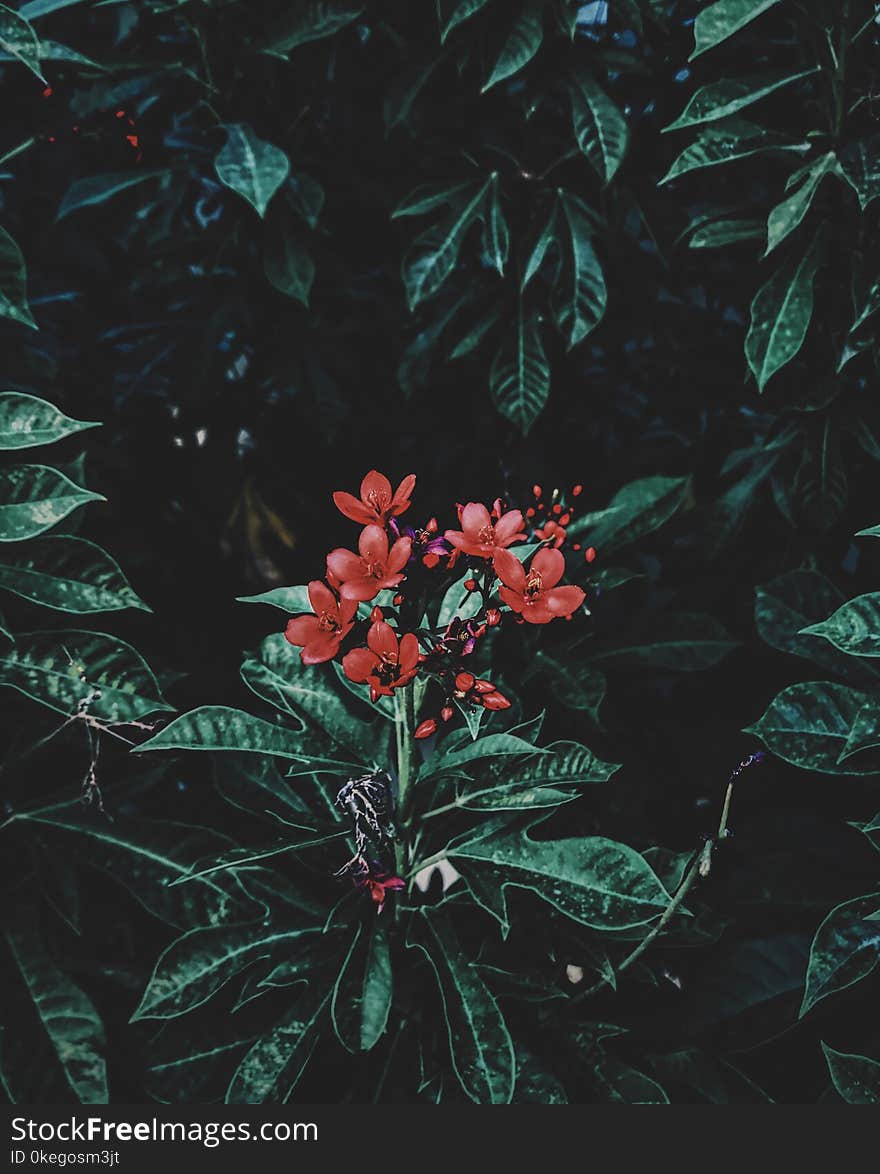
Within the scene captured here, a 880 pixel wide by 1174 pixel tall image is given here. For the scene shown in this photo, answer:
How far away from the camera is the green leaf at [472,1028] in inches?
41.9

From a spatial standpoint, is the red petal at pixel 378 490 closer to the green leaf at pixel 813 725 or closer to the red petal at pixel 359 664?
the red petal at pixel 359 664

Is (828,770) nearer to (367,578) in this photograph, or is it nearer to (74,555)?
(367,578)

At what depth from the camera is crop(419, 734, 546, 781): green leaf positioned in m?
1.03

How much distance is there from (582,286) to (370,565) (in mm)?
874

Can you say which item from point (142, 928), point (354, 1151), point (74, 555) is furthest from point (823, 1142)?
point (74, 555)

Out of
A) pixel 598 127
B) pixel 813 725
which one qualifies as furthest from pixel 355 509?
pixel 598 127

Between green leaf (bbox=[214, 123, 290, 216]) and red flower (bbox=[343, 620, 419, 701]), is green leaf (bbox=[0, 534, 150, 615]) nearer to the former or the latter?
red flower (bbox=[343, 620, 419, 701])

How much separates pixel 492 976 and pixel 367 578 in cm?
56

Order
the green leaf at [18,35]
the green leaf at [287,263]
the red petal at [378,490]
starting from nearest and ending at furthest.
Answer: the red petal at [378,490] < the green leaf at [18,35] < the green leaf at [287,263]

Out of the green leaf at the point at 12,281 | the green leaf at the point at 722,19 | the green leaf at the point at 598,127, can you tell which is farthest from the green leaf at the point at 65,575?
the green leaf at the point at 722,19

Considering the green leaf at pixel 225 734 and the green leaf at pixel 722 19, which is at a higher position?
the green leaf at pixel 722 19

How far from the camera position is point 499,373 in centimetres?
171

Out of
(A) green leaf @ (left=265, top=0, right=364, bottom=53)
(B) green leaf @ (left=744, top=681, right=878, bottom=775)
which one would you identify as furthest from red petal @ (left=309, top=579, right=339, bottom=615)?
(A) green leaf @ (left=265, top=0, right=364, bottom=53)

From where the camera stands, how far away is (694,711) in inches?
73.6
